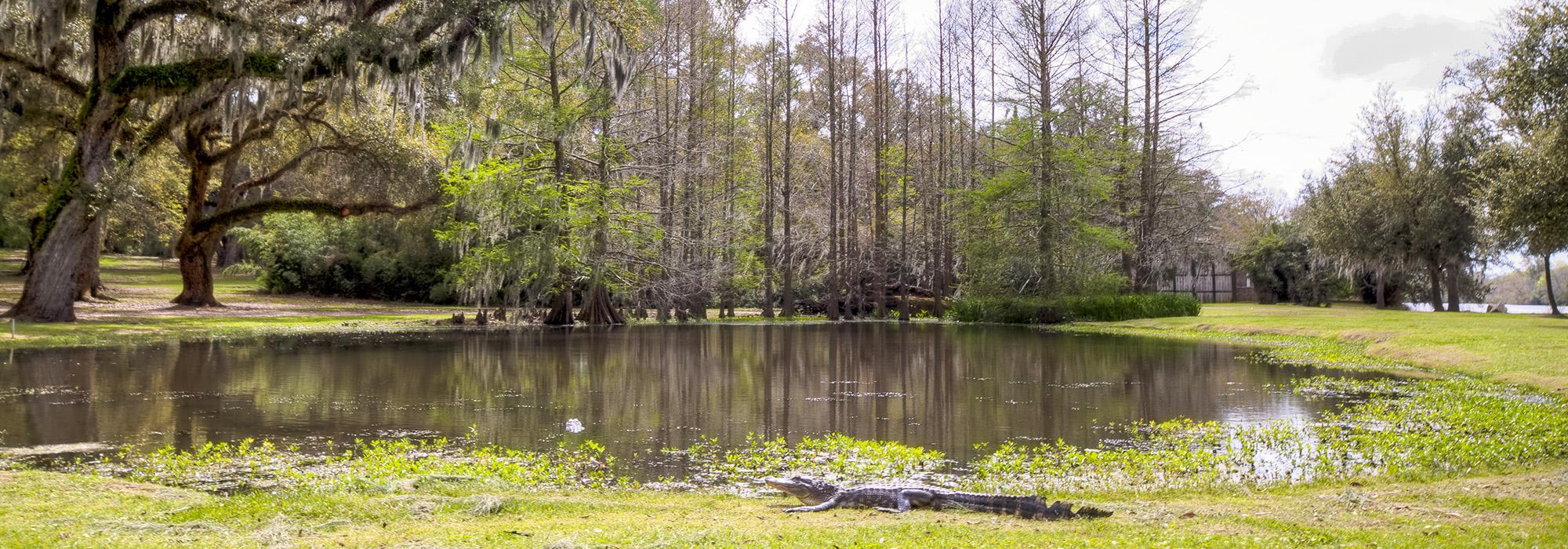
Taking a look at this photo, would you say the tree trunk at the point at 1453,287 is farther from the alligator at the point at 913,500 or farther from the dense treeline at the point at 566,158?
the alligator at the point at 913,500

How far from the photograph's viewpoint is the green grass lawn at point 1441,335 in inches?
594

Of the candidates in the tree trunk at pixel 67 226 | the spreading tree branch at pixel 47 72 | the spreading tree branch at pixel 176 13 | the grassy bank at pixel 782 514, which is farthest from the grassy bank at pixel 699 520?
the spreading tree branch at pixel 47 72

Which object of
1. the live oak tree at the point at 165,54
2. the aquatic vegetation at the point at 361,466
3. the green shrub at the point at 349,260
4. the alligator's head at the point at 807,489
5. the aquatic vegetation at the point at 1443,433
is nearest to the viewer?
the alligator's head at the point at 807,489

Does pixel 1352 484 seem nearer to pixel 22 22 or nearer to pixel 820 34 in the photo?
pixel 22 22

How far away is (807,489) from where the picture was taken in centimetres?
705

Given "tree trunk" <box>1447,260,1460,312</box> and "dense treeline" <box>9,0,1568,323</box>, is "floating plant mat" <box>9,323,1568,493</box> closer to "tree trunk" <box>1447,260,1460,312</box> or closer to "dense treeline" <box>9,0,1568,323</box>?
"dense treeline" <box>9,0,1568,323</box>

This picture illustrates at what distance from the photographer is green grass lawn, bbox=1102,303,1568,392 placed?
15078 mm

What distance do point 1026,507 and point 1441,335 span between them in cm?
1819

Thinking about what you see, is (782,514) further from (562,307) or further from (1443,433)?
Result: (562,307)

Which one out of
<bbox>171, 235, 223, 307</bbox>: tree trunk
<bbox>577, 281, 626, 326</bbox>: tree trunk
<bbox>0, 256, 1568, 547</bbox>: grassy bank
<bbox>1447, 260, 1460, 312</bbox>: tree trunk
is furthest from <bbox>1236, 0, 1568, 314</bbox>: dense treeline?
<bbox>171, 235, 223, 307</bbox>: tree trunk

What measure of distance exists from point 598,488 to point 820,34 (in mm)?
35895

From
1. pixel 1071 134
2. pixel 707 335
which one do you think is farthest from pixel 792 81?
pixel 707 335

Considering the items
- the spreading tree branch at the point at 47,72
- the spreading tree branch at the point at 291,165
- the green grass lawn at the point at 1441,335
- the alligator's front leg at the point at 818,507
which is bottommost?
the alligator's front leg at the point at 818,507

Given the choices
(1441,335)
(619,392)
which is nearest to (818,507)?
(619,392)
